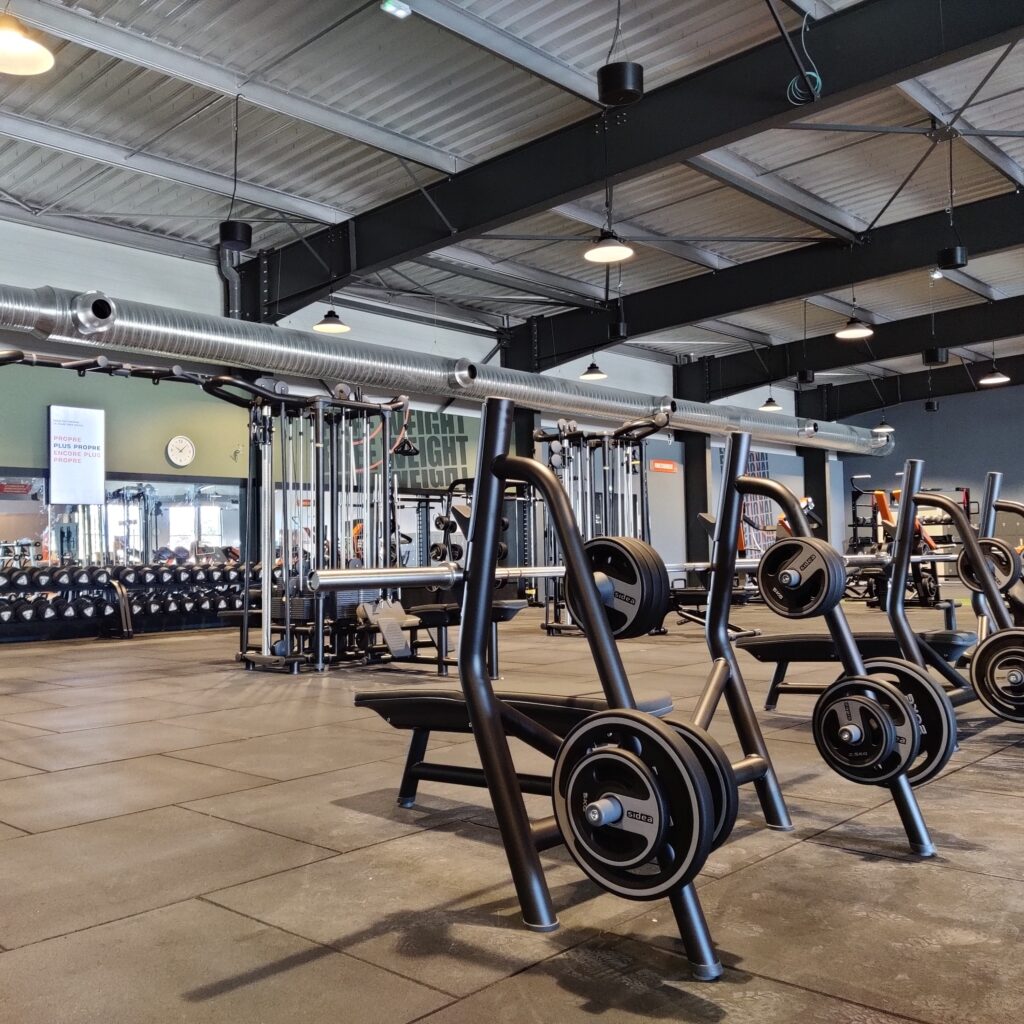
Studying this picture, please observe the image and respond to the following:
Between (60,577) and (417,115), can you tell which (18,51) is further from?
(60,577)

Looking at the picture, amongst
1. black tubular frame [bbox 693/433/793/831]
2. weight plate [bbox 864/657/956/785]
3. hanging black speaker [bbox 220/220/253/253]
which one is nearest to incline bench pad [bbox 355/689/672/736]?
black tubular frame [bbox 693/433/793/831]

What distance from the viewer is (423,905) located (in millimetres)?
1947

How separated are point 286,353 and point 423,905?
7379 millimetres

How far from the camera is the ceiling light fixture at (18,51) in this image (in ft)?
13.9

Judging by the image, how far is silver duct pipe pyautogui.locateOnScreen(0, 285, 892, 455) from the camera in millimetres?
7281

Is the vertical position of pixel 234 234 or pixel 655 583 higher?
pixel 234 234

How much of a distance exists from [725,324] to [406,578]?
1267 cm

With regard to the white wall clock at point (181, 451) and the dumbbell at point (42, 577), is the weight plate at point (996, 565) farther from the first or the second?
the white wall clock at point (181, 451)

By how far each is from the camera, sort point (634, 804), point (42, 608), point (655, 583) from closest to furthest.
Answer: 1. point (634, 804)
2. point (655, 583)
3. point (42, 608)

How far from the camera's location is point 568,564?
5.80 feet

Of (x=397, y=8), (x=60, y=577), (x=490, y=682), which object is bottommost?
(x=490, y=682)

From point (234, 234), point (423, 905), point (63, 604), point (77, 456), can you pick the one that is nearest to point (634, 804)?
point (423, 905)

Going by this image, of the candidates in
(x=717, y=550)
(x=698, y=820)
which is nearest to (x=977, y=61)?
(x=717, y=550)

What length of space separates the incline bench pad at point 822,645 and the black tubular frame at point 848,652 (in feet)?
2.56
